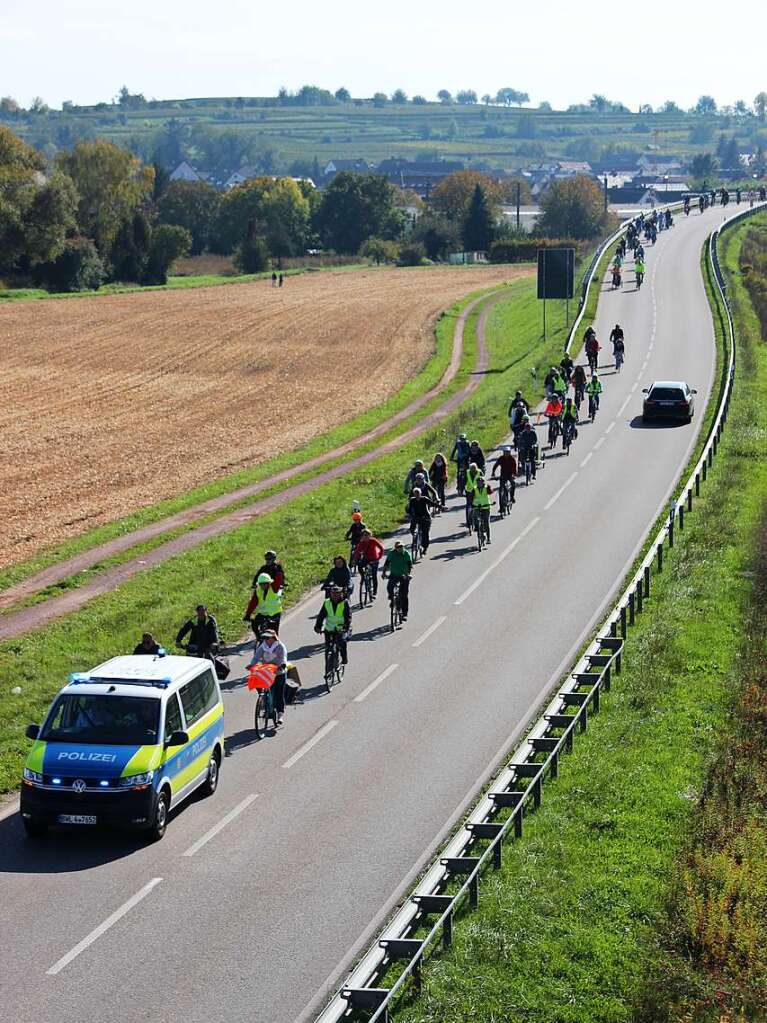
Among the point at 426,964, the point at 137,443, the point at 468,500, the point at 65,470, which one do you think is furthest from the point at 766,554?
the point at 137,443

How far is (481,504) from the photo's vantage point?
31.8 metres

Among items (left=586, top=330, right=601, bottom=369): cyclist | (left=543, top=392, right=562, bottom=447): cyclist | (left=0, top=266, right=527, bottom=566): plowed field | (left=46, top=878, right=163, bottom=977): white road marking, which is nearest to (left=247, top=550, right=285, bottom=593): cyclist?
(left=46, top=878, right=163, bottom=977): white road marking

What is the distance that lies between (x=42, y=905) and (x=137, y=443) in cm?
3552

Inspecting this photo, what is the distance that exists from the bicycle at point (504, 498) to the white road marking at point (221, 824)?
17951 millimetres

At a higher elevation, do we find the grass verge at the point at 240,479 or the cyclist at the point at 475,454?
the cyclist at the point at 475,454

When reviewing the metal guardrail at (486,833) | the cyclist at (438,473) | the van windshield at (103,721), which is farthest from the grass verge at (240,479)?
the van windshield at (103,721)

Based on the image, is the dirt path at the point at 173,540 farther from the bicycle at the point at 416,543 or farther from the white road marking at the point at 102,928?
the white road marking at the point at 102,928

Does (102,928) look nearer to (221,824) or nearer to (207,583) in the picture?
(221,824)

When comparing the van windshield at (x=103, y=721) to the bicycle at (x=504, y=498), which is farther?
the bicycle at (x=504, y=498)

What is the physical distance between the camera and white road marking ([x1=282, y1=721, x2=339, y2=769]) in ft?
63.9

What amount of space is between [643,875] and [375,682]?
862 centimetres

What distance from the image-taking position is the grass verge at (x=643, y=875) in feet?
41.2

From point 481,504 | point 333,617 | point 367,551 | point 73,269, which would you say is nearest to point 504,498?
point 481,504

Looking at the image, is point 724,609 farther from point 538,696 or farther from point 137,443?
point 137,443
